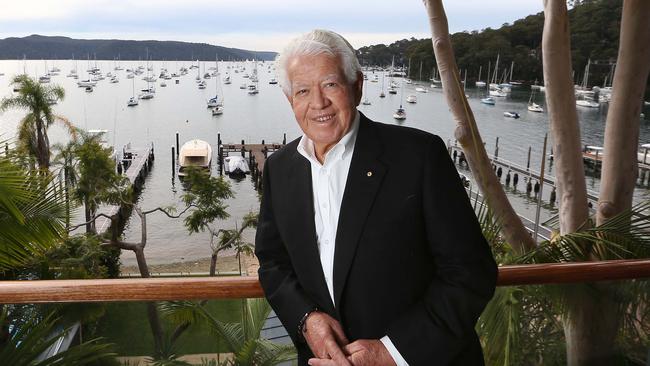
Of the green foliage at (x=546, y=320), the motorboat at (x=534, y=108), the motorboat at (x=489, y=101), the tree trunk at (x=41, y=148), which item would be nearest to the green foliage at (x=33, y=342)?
the green foliage at (x=546, y=320)

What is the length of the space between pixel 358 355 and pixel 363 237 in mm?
240

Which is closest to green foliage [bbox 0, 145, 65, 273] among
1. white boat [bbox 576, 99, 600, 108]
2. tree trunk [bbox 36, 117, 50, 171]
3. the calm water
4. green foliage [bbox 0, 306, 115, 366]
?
green foliage [bbox 0, 306, 115, 366]

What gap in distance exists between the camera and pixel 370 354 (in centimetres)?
123

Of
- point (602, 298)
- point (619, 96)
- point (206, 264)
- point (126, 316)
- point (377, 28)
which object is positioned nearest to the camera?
point (126, 316)

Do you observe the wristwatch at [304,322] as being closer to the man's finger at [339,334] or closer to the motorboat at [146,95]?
the man's finger at [339,334]

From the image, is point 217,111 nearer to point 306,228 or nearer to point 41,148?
point 41,148

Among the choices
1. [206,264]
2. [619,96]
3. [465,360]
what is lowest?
[206,264]

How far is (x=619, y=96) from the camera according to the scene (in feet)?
11.4

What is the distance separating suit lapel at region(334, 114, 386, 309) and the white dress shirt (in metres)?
0.02

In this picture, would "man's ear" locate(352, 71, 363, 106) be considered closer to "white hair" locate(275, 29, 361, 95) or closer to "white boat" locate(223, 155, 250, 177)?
"white hair" locate(275, 29, 361, 95)

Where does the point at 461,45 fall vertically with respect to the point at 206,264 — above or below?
above

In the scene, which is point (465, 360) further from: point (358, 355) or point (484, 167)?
point (484, 167)

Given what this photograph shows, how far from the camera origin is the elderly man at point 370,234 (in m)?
1.19

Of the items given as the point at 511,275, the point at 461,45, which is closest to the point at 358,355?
the point at 511,275
